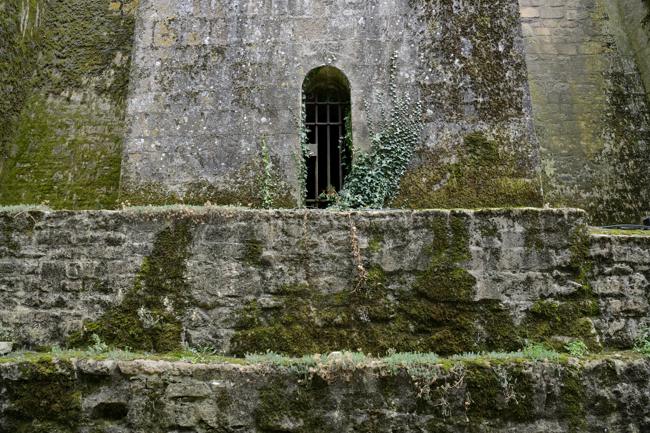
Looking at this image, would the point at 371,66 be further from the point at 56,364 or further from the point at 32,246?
the point at 56,364

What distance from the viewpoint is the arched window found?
25.3 ft

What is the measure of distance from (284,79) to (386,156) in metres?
1.60

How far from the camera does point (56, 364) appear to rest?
4.05 m

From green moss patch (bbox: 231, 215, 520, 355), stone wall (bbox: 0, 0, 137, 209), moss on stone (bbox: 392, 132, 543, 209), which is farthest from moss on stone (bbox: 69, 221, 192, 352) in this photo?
stone wall (bbox: 0, 0, 137, 209)

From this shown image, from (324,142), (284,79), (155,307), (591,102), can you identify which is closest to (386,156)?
(324,142)

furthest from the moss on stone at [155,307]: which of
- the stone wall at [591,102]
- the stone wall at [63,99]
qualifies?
the stone wall at [591,102]

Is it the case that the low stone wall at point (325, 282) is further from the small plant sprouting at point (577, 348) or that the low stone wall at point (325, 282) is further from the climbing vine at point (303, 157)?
the climbing vine at point (303, 157)

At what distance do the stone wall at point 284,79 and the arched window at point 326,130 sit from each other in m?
0.25

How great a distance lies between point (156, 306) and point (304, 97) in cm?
380

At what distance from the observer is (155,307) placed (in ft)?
15.8

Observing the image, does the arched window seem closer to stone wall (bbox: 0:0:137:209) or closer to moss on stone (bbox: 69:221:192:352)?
moss on stone (bbox: 69:221:192:352)

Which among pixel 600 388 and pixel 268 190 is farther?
pixel 268 190

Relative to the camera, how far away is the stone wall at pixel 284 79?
737cm

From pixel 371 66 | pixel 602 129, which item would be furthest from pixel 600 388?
pixel 602 129
